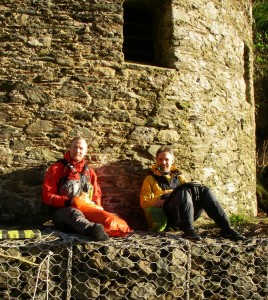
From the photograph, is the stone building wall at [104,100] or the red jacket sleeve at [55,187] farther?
the stone building wall at [104,100]

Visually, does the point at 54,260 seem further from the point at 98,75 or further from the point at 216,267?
the point at 98,75

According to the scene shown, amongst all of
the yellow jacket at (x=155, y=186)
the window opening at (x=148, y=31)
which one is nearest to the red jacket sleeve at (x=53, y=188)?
the yellow jacket at (x=155, y=186)

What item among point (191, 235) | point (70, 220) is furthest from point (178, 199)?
point (70, 220)

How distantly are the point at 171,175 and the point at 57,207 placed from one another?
1340 mm

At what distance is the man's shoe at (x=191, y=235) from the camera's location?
14.0 ft

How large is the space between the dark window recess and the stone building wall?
0.22m

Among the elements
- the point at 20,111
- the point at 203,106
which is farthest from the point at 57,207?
the point at 203,106

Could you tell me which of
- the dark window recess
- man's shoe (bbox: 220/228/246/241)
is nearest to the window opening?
the dark window recess

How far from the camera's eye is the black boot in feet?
13.1

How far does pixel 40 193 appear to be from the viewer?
5.14 metres

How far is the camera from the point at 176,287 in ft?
13.4

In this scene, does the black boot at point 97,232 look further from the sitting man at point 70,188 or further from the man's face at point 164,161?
the man's face at point 164,161

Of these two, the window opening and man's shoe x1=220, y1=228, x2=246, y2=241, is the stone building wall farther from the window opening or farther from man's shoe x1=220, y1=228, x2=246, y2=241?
man's shoe x1=220, y1=228, x2=246, y2=241

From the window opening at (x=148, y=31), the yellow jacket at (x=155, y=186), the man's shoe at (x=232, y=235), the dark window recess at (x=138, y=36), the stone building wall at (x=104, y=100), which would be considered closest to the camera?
the man's shoe at (x=232, y=235)
